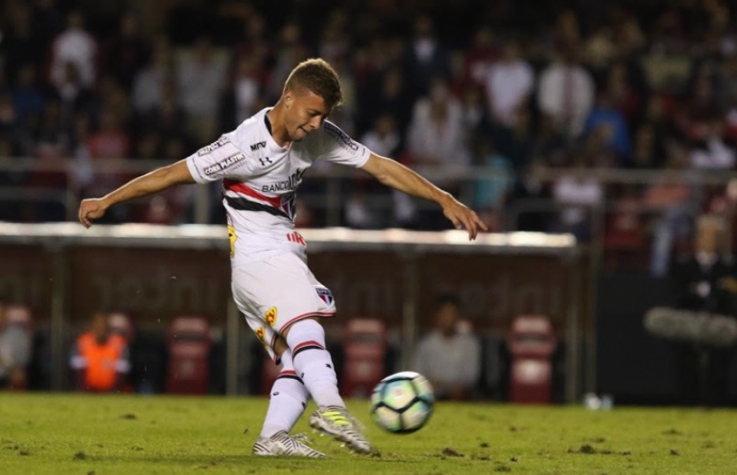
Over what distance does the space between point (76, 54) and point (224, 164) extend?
46.8 feet

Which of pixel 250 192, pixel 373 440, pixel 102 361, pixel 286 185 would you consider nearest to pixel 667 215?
pixel 102 361

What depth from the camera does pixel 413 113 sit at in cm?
2231

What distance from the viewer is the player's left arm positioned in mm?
10023

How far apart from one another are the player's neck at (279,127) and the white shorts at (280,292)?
70cm

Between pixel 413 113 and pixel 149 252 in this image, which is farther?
pixel 413 113

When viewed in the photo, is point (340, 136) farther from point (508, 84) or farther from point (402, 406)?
point (508, 84)

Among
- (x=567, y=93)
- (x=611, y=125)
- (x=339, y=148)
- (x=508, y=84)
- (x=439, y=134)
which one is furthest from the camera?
(x=508, y=84)

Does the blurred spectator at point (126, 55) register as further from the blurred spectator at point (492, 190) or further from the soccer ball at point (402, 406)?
the soccer ball at point (402, 406)

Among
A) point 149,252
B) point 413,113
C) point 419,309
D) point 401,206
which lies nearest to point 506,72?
point 413,113

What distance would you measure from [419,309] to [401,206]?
67.0 inches

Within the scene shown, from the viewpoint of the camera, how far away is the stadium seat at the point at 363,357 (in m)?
19.0

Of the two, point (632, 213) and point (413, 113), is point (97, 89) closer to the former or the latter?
point (413, 113)

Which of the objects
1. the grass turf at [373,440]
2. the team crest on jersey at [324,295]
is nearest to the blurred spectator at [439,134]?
the grass turf at [373,440]

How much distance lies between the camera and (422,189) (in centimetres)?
1013
